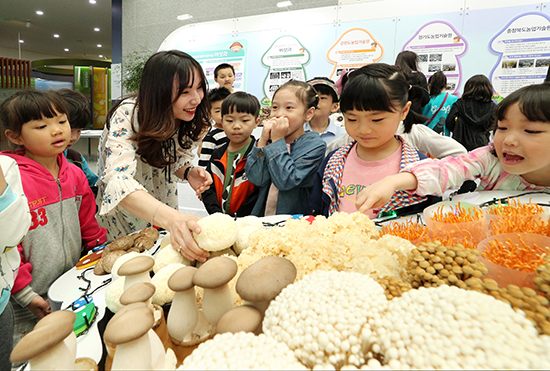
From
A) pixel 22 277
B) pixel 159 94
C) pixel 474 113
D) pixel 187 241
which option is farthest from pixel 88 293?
pixel 474 113

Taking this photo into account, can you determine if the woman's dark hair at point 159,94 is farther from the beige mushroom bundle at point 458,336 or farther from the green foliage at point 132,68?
the green foliage at point 132,68

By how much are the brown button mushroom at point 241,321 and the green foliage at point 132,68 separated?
5.90 metres

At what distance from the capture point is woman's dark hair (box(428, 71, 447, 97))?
3.22m

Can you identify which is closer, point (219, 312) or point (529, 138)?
point (219, 312)

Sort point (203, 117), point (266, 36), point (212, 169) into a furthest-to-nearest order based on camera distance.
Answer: point (266, 36) → point (212, 169) → point (203, 117)

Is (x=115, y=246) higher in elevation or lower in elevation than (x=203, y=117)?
lower

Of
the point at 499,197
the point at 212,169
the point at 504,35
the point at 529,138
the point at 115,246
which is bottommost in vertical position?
the point at 115,246

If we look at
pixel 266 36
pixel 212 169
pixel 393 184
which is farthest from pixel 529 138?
pixel 266 36

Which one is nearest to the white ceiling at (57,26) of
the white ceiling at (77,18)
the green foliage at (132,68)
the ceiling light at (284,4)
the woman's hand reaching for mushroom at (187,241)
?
the white ceiling at (77,18)

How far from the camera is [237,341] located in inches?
15.6

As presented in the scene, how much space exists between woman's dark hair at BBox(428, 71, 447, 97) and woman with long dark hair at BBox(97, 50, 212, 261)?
2.79 metres

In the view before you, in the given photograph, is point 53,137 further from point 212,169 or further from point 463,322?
point 463,322

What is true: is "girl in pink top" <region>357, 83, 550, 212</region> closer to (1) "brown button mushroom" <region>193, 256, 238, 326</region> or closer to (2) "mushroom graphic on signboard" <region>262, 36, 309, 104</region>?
(1) "brown button mushroom" <region>193, 256, 238, 326</region>

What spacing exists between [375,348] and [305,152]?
1.37m
